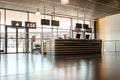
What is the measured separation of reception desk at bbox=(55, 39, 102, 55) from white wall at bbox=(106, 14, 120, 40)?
154 inches

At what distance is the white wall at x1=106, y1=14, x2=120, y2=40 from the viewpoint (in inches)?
648

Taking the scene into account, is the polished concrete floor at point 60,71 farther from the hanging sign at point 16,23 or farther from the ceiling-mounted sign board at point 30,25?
the hanging sign at point 16,23

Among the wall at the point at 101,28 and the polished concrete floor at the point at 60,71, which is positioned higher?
the wall at the point at 101,28

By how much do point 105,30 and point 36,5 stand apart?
8957 mm

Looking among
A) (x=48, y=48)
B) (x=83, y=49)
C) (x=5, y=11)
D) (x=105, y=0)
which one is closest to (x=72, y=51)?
(x=83, y=49)

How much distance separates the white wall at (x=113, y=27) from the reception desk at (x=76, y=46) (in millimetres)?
3919

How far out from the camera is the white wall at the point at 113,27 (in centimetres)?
1645

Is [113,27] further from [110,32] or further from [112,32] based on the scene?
[110,32]

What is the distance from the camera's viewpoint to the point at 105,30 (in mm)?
17859

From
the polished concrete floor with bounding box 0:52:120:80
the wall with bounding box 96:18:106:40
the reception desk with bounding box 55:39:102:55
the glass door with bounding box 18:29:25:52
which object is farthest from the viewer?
the wall with bounding box 96:18:106:40

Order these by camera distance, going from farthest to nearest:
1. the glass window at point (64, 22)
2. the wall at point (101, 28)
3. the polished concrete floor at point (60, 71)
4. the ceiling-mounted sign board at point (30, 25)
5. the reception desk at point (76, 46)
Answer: the wall at point (101, 28), the glass window at point (64, 22), the ceiling-mounted sign board at point (30, 25), the reception desk at point (76, 46), the polished concrete floor at point (60, 71)

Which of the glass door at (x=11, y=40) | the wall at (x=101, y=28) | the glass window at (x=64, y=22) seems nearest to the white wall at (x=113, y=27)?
the wall at (x=101, y=28)

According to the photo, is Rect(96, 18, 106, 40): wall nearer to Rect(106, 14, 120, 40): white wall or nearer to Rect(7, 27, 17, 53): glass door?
Rect(106, 14, 120, 40): white wall

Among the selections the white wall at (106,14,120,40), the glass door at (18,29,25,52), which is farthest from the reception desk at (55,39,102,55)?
the glass door at (18,29,25,52)
